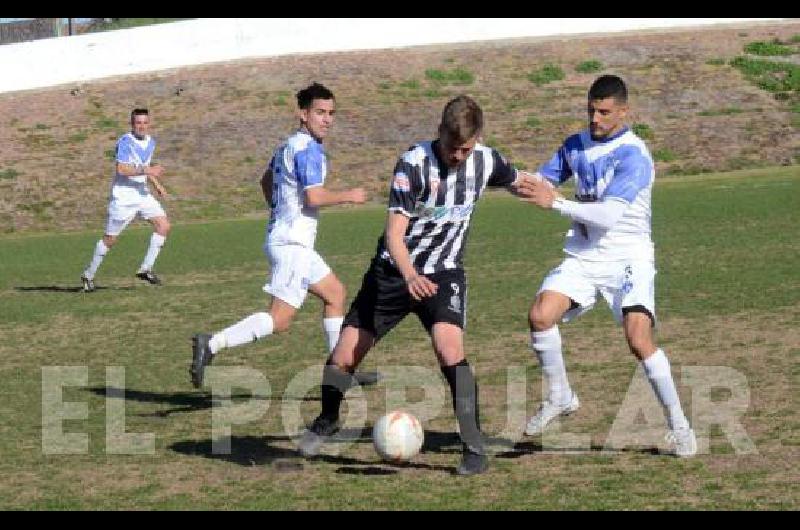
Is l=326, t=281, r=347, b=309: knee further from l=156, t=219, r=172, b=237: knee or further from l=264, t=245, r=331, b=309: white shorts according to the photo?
l=156, t=219, r=172, b=237: knee

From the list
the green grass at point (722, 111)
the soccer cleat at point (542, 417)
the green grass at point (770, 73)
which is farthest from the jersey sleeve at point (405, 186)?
the green grass at point (770, 73)

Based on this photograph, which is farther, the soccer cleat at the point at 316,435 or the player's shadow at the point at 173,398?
the player's shadow at the point at 173,398

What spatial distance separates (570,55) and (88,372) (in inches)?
1143

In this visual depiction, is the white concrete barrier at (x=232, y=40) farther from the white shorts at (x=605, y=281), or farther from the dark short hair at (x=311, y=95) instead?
the white shorts at (x=605, y=281)

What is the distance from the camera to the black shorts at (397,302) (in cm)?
815

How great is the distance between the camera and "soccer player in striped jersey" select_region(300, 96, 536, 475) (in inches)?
310

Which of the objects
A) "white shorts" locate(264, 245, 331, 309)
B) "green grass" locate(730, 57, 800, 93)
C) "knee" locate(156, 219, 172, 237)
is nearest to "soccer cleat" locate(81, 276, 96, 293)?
"knee" locate(156, 219, 172, 237)

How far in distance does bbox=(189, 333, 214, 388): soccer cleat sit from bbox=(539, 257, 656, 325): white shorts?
2.54 metres

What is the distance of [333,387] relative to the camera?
27.9 ft

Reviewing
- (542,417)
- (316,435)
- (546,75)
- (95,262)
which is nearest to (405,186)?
(316,435)

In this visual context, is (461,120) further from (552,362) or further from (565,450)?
(565,450)

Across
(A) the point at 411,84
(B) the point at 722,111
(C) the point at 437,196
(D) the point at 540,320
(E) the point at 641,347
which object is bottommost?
(E) the point at 641,347

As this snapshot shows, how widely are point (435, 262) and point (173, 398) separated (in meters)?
3.31

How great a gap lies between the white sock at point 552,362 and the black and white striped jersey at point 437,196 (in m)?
0.80
